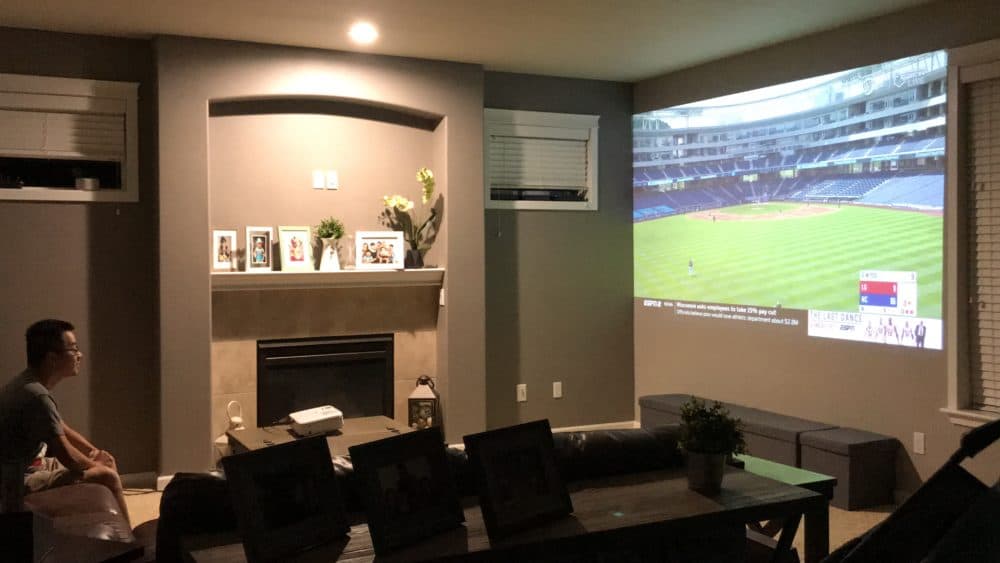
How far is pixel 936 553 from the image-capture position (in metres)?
1.00

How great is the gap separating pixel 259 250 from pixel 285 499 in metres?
3.93

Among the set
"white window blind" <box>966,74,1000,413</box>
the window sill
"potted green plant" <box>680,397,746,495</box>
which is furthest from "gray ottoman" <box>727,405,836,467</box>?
"potted green plant" <box>680,397,746,495</box>

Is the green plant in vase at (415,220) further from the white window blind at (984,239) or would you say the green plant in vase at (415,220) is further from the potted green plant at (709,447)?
the potted green plant at (709,447)

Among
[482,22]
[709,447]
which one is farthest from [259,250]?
[709,447]

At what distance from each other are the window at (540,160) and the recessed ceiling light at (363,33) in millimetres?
1258

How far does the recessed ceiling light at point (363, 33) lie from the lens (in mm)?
5012

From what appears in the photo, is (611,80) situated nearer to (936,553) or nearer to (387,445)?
(387,445)

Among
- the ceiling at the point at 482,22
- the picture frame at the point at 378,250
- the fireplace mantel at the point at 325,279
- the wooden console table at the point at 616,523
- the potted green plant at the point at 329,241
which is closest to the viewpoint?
the wooden console table at the point at 616,523

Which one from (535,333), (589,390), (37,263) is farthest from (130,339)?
(589,390)

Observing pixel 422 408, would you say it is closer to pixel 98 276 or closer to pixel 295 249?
pixel 295 249

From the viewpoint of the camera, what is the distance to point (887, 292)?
16.1ft

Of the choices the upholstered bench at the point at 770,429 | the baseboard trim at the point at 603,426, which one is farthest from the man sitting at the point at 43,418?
the baseboard trim at the point at 603,426

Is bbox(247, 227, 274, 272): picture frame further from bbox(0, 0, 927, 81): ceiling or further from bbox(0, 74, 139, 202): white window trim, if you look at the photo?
bbox(0, 0, 927, 81): ceiling

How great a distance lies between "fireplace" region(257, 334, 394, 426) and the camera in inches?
223
